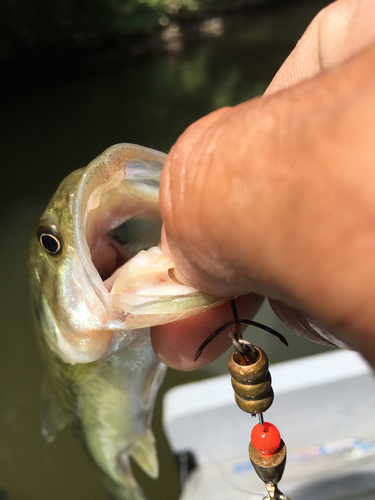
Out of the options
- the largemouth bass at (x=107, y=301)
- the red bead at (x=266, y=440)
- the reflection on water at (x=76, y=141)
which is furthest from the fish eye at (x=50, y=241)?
the reflection on water at (x=76, y=141)

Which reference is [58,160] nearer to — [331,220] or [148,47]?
[331,220]

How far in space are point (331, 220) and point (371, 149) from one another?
6 cm

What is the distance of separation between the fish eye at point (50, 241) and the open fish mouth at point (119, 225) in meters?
0.06

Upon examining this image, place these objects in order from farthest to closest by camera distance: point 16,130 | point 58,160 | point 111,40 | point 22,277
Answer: point 111,40 < point 16,130 < point 58,160 < point 22,277

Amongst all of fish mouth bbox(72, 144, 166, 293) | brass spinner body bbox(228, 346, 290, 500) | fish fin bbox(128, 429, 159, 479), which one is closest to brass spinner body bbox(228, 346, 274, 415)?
brass spinner body bbox(228, 346, 290, 500)

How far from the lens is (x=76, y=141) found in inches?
204

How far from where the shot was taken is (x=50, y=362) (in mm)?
1054

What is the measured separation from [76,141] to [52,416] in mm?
4556

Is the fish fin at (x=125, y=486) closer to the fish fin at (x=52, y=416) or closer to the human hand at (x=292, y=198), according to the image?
the fish fin at (x=52, y=416)

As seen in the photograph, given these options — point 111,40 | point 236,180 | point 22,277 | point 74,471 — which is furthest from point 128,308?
point 111,40

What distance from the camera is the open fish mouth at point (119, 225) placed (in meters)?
0.62

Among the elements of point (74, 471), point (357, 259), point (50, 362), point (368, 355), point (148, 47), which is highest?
point (148, 47)

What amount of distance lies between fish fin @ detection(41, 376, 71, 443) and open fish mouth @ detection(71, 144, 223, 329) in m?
0.50

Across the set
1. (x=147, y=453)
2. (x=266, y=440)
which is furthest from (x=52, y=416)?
(x=266, y=440)
